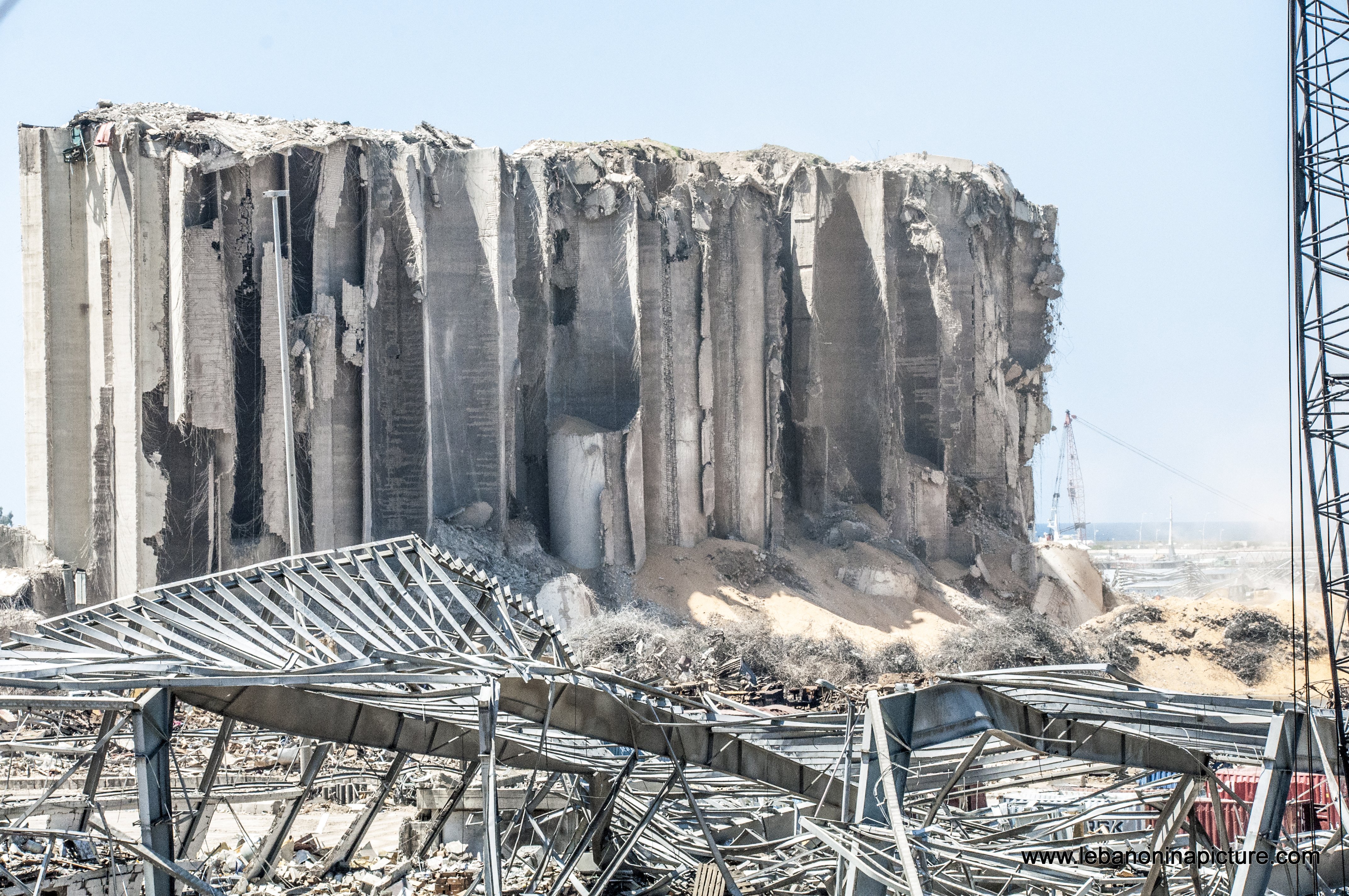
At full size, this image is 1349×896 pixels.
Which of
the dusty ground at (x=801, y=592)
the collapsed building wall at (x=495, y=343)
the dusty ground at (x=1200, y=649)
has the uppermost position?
the collapsed building wall at (x=495, y=343)

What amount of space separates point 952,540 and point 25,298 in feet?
95.1

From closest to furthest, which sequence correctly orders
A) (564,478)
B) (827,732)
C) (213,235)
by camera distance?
1. (827,732)
2. (213,235)
3. (564,478)

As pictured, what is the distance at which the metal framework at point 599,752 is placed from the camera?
1384 cm

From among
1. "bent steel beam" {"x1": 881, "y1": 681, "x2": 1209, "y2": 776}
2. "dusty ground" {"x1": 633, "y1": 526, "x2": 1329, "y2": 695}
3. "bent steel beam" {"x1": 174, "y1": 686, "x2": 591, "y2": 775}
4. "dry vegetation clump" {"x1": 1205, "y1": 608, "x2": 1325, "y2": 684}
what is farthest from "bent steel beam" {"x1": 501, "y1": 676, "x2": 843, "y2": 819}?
"dry vegetation clump" {"x1": 1205, "y1": 608, "x2": 1325, "y2": 684}

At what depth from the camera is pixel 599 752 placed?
60.7ft

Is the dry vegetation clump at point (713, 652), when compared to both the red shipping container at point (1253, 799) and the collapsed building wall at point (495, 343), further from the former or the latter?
the red shipping container at point (1253, 799)

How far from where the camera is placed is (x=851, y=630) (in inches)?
1592

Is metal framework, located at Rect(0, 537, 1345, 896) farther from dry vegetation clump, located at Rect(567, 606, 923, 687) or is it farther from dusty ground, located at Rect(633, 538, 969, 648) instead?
dusty ground, located at Rect(633, 538, 969, 648)

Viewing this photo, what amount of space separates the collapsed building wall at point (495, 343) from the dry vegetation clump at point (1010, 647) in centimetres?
694

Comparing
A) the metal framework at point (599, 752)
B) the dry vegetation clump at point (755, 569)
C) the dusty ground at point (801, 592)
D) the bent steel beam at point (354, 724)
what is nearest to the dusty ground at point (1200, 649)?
the dusty ground at point (801, 592)

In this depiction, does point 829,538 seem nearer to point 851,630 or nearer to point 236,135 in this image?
point 851,630

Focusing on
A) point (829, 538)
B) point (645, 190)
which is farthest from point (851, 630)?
point (645, 190)

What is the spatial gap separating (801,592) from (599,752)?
947 inches

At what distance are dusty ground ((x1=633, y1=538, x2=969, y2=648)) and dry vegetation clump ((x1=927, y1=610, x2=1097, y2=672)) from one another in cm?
163
